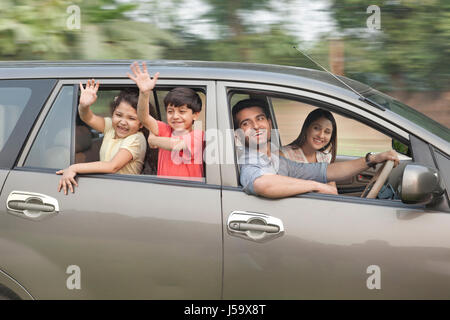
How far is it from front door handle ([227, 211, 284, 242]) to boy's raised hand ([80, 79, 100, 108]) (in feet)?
2.78

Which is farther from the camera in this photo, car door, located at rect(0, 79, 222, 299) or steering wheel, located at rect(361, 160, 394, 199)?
steering wheel, located at rect(361, 160, 394, 199)

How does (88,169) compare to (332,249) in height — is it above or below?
above

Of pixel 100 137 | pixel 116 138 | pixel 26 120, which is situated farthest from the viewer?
pixel 100 137

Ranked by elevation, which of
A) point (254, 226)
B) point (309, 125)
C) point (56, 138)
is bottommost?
point (254, 226)

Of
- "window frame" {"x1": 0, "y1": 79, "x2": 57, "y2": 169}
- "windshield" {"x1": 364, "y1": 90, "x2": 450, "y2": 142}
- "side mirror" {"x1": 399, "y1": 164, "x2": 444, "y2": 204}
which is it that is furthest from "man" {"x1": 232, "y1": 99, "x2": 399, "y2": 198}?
"window frame" {"x1": 0, "y1": 79, "x2": 57, "y2": 169}

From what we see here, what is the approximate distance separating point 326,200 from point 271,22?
187 inches

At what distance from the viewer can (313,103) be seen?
8.97 ft

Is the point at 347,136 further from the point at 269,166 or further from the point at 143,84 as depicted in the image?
the point at 143,84

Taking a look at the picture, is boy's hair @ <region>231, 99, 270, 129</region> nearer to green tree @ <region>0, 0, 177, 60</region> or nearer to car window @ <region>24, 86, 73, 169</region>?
car window @ <region>24, 86, 73, 169</region>

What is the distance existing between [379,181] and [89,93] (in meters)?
1.40

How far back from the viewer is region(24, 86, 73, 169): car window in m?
2.79

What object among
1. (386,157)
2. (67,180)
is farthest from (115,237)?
(386,157)
